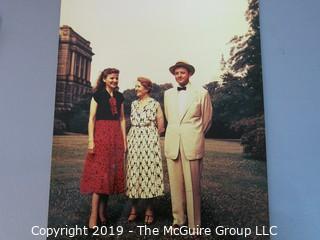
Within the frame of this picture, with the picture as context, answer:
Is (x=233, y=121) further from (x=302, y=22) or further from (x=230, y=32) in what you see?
(x=302, y=22)

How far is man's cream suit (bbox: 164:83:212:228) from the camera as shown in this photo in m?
1.22

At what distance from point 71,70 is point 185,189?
69 centimetres

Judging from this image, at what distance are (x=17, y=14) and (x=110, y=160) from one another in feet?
2.57

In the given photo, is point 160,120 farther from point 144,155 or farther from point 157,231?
point 157,231

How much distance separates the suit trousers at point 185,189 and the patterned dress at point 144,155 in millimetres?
53

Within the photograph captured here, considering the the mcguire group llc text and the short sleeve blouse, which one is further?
the short sleeve blouse

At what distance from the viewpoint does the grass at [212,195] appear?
1208 millimetres

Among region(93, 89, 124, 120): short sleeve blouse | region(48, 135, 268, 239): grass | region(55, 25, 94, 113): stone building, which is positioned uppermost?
region(55, 25, 94, 113): stone building

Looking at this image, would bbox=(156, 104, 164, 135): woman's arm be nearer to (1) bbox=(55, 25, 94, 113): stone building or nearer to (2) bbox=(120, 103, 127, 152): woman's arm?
(2) bbox=(120, 103, 127, 152): woman's arm

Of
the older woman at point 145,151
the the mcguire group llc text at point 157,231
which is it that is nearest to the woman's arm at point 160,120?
A: the older woman at point 145,151

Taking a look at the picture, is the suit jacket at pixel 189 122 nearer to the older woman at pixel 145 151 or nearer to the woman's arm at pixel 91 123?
the older woman at pixel 145 151

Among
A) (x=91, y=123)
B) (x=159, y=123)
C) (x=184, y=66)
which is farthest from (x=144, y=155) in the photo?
(x=184, y=66)

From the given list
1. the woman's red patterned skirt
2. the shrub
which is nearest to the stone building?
the woman's red patterned skirt

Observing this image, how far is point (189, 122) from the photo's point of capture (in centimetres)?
127
